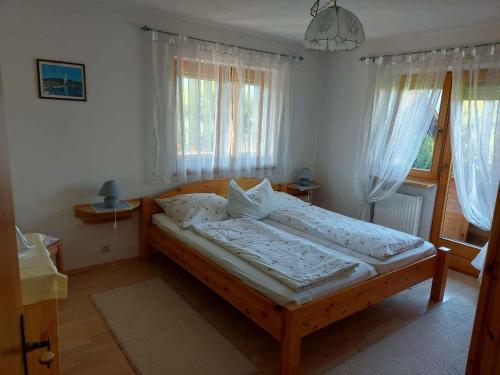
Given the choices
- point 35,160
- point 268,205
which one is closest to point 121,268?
point 35,160

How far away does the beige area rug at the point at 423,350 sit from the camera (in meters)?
2.21

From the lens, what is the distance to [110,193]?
10.3 ft

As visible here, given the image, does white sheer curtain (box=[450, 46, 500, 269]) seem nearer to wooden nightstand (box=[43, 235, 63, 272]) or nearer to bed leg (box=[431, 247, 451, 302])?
bed leg (box=[431, 247, 451, 302])

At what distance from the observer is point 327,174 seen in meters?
4.81

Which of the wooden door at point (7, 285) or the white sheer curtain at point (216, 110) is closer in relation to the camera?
the wooden door at point (7, 285)

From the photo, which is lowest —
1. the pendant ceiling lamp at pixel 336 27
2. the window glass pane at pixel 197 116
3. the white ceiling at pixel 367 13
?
the window glass pane at pixel 197 116

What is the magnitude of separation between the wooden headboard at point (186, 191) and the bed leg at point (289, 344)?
2.02 meters

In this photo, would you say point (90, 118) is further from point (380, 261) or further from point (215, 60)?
point (380, 261)

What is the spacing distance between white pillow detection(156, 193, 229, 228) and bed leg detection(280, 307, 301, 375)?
4.83ft

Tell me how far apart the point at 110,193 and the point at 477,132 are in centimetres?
340

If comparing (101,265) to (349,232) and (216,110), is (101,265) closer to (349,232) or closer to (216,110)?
(216,110)

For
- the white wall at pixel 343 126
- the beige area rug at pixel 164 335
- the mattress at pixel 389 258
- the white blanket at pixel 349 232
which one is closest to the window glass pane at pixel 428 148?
the white wall at pixel 343 126

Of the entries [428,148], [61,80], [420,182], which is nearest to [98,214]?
[61,80]

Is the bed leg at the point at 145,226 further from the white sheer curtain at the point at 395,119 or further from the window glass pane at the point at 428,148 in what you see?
the window glass pane at the point at 428,148
